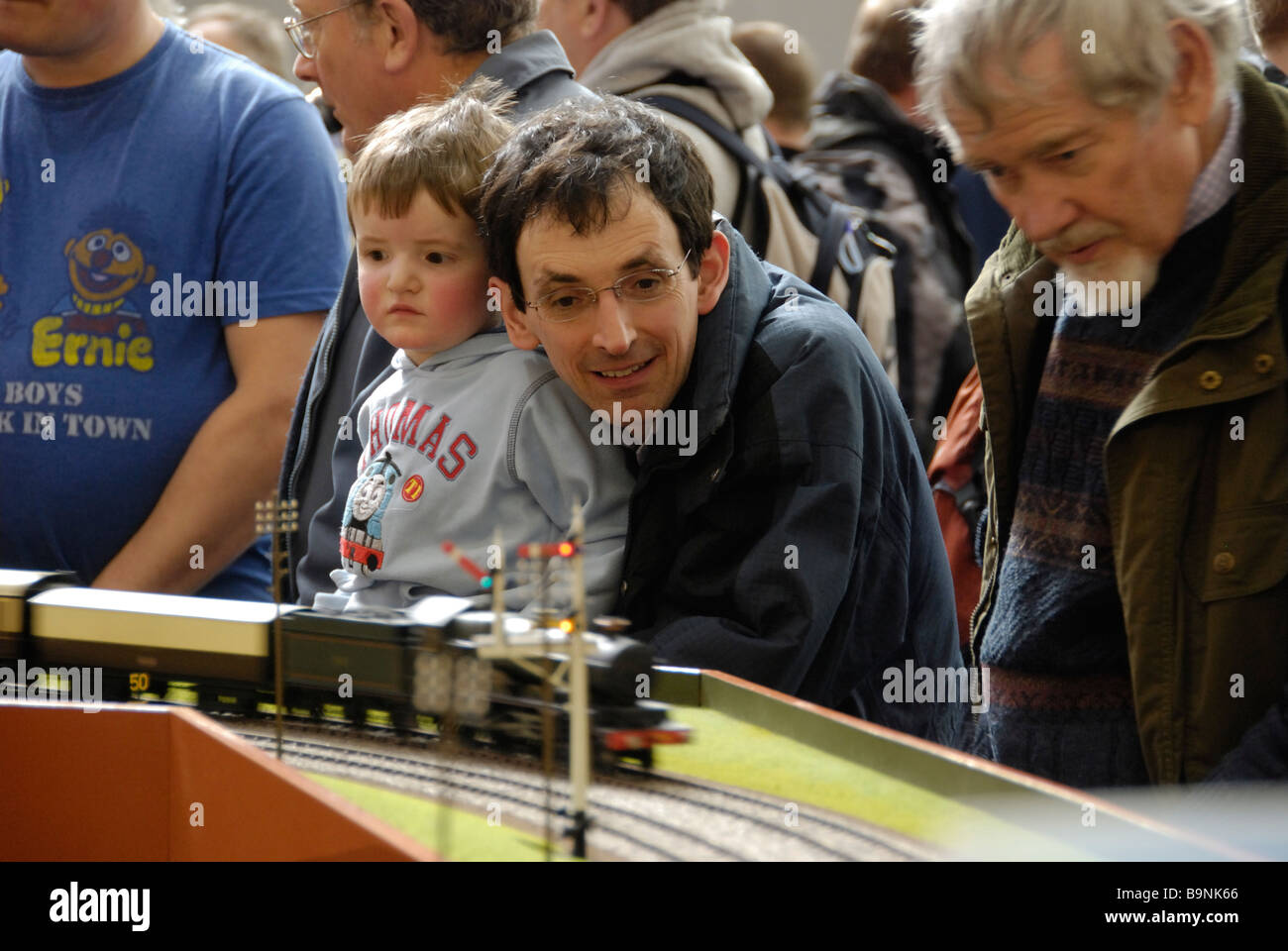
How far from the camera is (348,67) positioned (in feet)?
12.8

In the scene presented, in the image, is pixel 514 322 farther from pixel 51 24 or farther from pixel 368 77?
pixel 51 24

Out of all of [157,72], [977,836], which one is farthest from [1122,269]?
[157,72]

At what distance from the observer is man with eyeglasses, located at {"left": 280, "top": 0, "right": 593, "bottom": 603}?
146 inches

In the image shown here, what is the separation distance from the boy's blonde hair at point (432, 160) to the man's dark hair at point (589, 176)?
14 centimetres

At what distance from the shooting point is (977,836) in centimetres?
188

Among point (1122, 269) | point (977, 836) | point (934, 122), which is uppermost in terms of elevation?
point (934, 122)

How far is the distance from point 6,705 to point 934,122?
1.92 meters

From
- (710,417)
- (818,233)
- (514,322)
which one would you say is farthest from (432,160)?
(818,233)

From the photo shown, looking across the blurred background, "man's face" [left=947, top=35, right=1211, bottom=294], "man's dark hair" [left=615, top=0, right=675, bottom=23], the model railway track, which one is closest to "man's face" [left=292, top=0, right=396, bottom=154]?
"man's dark hair" [left=615, top=0, right=675, bottom=23]

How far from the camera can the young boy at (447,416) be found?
303 cm

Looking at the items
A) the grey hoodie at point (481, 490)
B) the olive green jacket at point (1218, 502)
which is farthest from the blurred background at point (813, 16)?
the olive green jacket at point (1218, 502)

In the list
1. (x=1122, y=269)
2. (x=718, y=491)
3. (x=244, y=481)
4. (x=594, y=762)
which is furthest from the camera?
(x=244, y=481)

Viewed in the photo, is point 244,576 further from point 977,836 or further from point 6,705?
point 977,836

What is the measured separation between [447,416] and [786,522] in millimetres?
745
